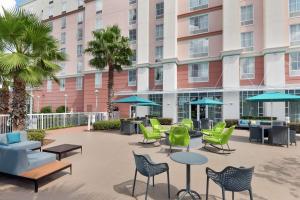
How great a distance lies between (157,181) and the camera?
4.98m

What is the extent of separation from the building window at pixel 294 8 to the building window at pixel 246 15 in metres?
3.40

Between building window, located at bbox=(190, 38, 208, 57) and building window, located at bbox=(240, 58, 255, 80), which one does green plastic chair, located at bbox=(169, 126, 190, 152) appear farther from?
building window, located at bbox=(190, 38, 208, 57)

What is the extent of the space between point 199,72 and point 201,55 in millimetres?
2016

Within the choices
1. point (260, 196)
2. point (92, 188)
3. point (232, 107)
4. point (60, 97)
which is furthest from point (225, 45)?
point (60, 97)

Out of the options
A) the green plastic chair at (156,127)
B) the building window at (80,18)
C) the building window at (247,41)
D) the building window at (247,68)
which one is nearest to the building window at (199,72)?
the building window at (247,68)

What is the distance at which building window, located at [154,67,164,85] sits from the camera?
2341 cm

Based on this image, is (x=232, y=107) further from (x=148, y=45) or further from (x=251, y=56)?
(x=148, y=45)

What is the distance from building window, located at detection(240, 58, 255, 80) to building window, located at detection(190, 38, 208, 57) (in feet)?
13.4

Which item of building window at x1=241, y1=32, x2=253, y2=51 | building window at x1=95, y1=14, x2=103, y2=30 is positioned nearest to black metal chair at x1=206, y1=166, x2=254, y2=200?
building window at x1=241, y1=32, x2=253, y2=51

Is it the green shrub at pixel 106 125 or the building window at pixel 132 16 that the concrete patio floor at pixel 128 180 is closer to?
the green shrub at pixel 106 125

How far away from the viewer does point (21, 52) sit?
834 centimetres

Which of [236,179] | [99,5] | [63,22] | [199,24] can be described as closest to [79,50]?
[63,22]

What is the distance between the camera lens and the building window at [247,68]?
19230 millimetres

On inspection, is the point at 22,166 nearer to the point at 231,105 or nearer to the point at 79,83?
the point at 231,105
